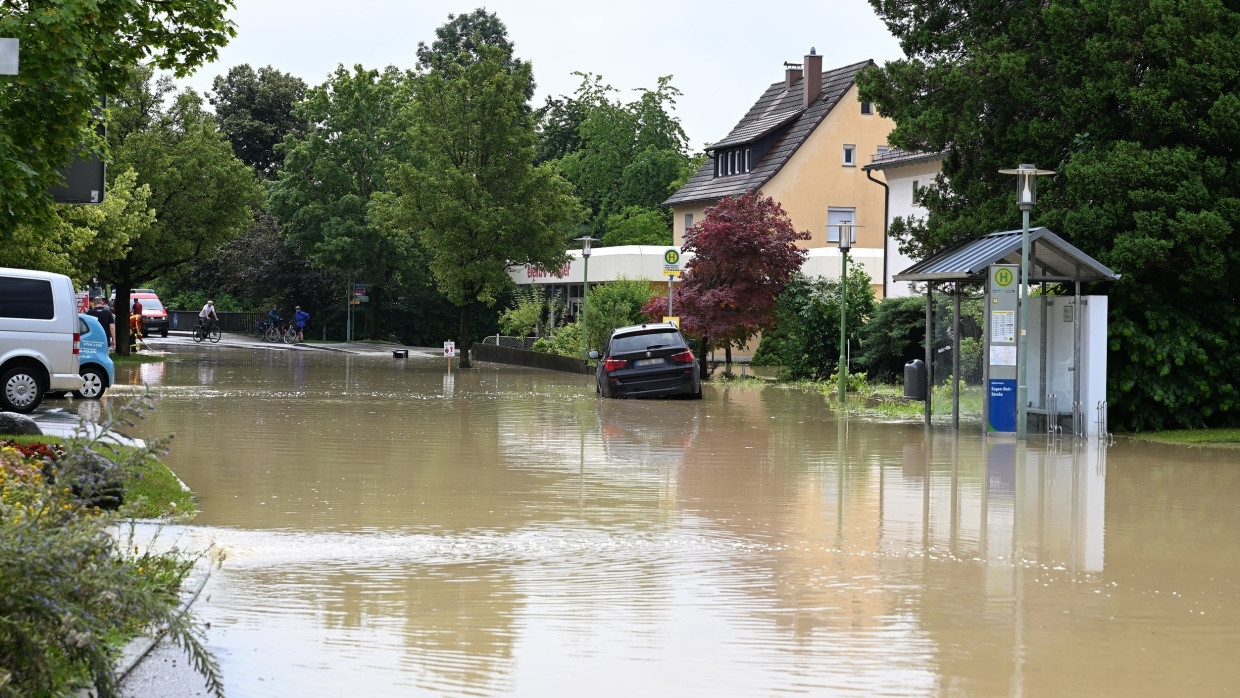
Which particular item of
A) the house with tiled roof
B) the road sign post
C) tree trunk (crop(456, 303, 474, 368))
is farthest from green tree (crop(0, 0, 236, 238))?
the house with tiled roof

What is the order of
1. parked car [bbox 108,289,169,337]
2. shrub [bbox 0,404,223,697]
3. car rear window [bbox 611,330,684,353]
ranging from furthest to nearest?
parked car [bbox 108,289,169,337], car rear window [bbox 611,330,684,353], shrub [bbox 0,404,223,697]

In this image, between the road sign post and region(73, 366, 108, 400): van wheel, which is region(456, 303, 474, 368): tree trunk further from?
region(73, 366, 108, 400): van wheel

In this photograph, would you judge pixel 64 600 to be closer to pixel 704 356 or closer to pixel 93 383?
pixel 93 383

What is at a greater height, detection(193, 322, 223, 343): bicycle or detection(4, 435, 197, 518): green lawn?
detection(193, 322, 223, 343): bicycle

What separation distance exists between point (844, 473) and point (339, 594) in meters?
8.41

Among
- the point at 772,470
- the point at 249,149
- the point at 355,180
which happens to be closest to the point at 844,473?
the point at 772,470

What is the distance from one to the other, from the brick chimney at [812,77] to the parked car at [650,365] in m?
32.8

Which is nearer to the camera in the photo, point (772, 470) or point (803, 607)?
point (803, 607)

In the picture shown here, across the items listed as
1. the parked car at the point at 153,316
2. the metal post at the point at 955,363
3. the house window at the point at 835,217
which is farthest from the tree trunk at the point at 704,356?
the parked car at the point at 153,316

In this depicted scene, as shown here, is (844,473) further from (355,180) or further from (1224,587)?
(355,180)

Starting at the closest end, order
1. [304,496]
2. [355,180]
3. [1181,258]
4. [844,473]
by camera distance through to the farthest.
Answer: [304,496] < [844,473] < [1181,258] < [355,180]

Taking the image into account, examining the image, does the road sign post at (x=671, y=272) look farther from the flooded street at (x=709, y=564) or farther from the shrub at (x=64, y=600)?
the shrub at (x=64, y=600)

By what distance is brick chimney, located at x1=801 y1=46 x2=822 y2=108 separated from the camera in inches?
2357

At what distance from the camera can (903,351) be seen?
3416cm
